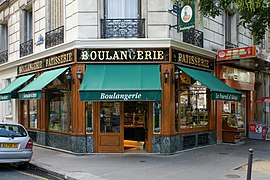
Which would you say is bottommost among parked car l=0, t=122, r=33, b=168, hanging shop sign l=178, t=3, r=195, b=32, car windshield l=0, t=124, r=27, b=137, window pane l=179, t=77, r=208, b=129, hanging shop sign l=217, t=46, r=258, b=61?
parked car l=0, t=122, r=33, b=168

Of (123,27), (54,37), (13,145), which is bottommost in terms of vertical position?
(13,145)

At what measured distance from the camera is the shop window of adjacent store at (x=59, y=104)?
525 inches

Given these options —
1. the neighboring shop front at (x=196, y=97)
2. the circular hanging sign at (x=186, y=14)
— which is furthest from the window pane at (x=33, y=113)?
the circular hanging sign at (x=186, y=14)

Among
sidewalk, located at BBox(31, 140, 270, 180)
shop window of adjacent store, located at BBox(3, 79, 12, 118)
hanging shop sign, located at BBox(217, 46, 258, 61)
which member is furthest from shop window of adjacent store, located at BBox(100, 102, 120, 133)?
shop window of adjacent store, located at BBox(3, 79, 12, 118)

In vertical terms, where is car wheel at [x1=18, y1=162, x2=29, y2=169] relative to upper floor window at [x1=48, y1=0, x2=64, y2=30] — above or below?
below

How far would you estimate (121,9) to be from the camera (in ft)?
42.5

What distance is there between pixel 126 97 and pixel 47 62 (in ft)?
16.7

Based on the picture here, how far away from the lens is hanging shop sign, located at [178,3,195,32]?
1198cm

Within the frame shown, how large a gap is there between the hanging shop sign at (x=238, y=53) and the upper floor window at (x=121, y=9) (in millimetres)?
4680

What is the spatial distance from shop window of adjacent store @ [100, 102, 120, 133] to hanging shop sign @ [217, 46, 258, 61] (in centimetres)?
562

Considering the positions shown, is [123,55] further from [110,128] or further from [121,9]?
[110,128]

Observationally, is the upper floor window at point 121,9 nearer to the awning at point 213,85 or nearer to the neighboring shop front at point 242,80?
the awning at point 213,85

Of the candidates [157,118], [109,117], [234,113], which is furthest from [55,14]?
[234,113]

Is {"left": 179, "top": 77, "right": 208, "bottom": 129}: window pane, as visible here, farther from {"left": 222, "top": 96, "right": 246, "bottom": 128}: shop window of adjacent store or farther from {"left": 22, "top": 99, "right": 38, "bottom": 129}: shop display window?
{"left": 22, "top": 99, "right": 38, "bottom": 129}: shop display window
